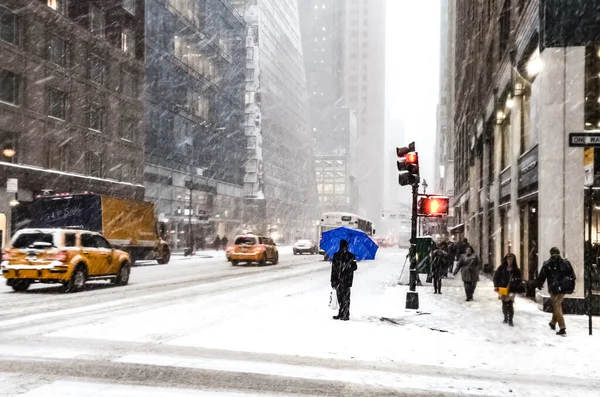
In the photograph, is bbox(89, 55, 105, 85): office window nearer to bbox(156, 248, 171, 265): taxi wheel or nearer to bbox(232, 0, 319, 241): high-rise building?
bbox(156, 248, 171, 265): taxi wheel

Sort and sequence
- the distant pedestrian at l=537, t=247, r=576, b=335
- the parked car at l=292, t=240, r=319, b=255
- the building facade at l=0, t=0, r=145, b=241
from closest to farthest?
1. the distant pedestrian at l=537, t=247, r=576, b=335
2. the building facade at l=0, t=0, r=145, b=241
3. the parked car at l=292, t=240, r=319, b=255

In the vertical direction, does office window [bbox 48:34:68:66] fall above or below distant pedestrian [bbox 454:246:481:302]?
above

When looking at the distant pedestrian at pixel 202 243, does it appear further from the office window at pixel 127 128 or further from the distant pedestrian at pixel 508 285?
the distant pedestrian at pixel 508 285

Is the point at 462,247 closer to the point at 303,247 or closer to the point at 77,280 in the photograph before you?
the point at 77,280

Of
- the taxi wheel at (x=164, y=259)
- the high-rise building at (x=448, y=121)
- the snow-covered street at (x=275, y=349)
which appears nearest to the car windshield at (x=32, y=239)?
the snow-covered street at (x=275, y=349)

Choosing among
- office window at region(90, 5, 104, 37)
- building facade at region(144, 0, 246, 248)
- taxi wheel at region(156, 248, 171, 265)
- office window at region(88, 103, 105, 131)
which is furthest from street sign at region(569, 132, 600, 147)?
building facade at region(144, 0, 246, 248)

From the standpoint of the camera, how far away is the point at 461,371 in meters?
8.58

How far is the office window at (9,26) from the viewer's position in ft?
110

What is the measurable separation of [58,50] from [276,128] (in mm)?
64874

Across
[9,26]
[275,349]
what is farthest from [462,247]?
[9,26]

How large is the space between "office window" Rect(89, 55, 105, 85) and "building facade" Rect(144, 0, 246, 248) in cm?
795

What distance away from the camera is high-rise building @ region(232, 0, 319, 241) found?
88188 millimetres

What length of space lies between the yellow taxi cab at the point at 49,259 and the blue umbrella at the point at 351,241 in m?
7.92

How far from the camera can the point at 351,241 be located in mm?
13797
